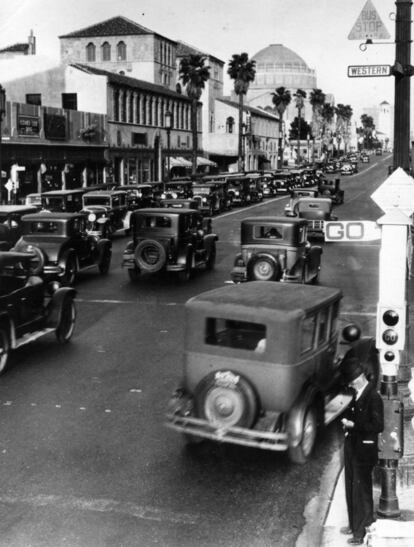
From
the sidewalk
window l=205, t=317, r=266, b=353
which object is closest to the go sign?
window l=205, t=317, r=266, b=353

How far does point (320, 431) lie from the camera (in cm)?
889

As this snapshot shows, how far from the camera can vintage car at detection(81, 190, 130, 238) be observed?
1157 inches

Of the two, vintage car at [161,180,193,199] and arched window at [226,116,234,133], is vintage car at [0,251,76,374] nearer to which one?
vintage car at [161,180,193,199]

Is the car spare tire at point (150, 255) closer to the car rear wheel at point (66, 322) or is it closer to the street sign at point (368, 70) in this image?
the car rear wheel at point (66, 322)

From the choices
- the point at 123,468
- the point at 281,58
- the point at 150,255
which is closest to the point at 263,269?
the point at 150,255

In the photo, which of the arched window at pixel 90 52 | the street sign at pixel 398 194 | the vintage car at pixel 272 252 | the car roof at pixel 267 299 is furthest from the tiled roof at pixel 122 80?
the street sign at pixel 398 194

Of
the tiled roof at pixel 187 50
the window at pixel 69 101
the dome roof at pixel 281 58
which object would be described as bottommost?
the window at pixel 69 101

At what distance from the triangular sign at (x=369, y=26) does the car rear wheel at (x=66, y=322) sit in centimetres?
676

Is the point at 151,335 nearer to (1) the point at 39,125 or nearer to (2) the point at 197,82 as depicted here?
(1) the point at 39,125

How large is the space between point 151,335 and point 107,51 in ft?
235

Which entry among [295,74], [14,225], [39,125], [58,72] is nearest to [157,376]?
[14,225]

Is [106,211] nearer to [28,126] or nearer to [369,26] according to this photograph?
[28,126]

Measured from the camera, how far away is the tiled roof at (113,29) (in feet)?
258

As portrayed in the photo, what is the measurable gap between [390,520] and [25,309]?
769cm
